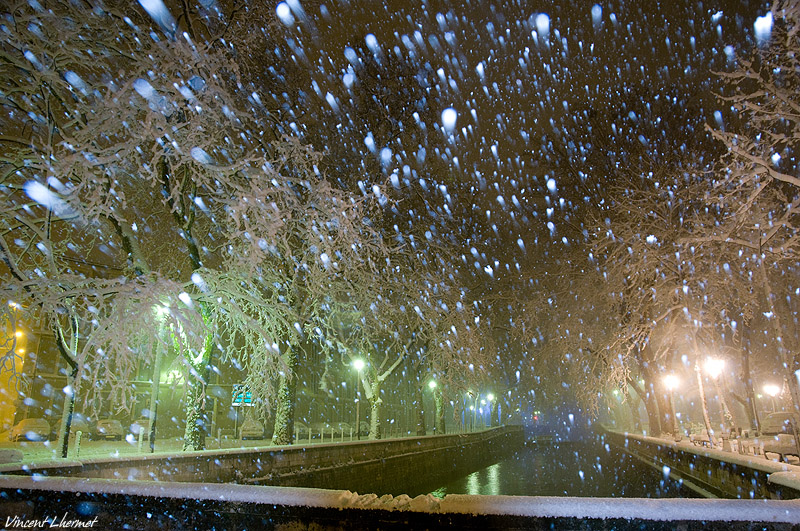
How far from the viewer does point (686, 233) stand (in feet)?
66.5

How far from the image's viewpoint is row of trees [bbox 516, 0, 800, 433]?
13914 mm

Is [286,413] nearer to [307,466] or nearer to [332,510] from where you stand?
[307,466]

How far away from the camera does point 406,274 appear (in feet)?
78.7

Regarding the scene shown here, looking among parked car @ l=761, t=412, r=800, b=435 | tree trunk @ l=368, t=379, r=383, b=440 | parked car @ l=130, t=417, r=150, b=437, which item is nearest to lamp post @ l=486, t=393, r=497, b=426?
parked car @ l=761, t=412, r=800, b=435

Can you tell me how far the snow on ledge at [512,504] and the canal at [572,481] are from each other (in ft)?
41.9

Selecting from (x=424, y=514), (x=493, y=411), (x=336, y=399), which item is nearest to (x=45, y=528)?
(x=424, y=514)

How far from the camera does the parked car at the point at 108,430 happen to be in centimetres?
2398

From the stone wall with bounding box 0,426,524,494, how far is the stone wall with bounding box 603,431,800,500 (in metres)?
10.0

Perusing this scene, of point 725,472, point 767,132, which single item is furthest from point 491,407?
point 767,132

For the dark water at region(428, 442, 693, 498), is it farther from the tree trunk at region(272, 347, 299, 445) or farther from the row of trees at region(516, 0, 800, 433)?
the tree trunk at region(272, 347, 299, 445)

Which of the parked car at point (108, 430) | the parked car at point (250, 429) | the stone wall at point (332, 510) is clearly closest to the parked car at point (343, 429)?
the parked car at point (250, 429)

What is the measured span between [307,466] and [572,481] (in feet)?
52.3

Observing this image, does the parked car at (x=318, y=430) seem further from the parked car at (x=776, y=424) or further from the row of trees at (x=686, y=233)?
the parked car at (x=776, y=424)

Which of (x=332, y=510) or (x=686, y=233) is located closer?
(x=332, y=510)
